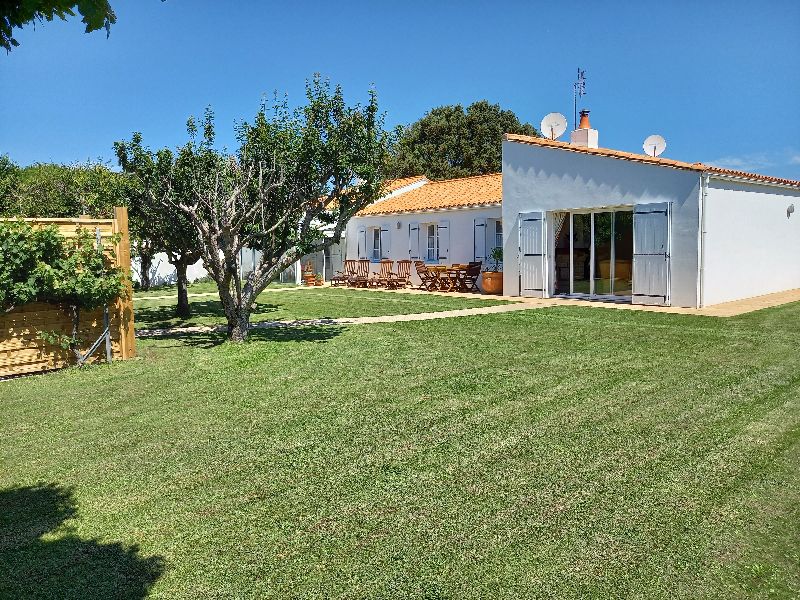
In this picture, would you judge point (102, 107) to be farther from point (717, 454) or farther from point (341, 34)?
point (717, 454)

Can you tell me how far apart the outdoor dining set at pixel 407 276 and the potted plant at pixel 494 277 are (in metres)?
0.56

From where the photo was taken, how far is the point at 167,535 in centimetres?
357

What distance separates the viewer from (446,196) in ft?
74.8

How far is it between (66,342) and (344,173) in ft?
17.5

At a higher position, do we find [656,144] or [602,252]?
[656,144]

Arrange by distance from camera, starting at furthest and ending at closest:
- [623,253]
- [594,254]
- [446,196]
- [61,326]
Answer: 1. [446,196]
2. [594,254]
3. [623,253]
4. [61,326]

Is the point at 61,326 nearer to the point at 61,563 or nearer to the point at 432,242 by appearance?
the point at 61,563

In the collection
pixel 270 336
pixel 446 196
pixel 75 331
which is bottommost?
pixel 270 336

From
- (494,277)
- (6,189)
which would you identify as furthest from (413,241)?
(6,189)

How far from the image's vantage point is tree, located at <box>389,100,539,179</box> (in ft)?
131

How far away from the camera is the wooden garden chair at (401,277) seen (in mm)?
22344

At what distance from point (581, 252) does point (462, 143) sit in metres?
25.3

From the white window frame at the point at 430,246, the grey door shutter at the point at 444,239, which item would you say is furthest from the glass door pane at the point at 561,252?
the white window frame at the point at 430,246

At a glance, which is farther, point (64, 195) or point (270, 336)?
point (64, 195)
